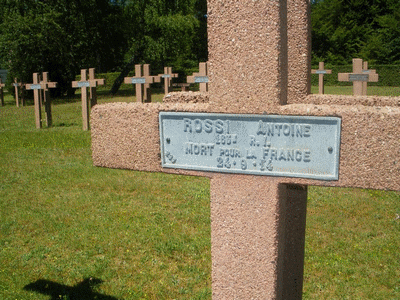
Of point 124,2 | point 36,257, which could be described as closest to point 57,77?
point 124,2

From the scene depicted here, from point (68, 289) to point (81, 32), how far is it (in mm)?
25501

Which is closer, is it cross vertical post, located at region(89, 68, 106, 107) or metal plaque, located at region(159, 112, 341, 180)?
metal plaque, located at region(159, 112, 341, 180)

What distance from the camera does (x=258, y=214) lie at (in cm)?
212

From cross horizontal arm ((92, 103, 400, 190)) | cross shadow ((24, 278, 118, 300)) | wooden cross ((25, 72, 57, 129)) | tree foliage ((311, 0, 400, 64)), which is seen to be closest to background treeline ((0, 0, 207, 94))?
wooden cross ((25, 72, 57, 129))

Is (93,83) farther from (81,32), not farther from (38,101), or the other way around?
(81,32)

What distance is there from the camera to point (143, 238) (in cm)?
465

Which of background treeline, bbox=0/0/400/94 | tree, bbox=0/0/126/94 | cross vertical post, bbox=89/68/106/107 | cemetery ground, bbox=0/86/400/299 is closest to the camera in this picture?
cemetery ground, bbox=0/86/400/299

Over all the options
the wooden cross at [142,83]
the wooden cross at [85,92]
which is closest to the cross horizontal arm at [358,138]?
the wooden cross at [142,83]

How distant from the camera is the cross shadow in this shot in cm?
359

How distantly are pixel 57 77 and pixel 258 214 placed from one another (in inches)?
1006

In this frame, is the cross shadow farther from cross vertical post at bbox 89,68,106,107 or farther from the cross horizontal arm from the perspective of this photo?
cross vertical post at bbox 89,68,106,107

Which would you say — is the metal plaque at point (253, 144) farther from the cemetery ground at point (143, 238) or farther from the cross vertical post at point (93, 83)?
the cross vertical post at point (93, 83)

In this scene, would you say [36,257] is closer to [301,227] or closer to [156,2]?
[301,227]

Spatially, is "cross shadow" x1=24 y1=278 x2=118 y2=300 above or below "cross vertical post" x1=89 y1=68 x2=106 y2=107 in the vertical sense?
below
